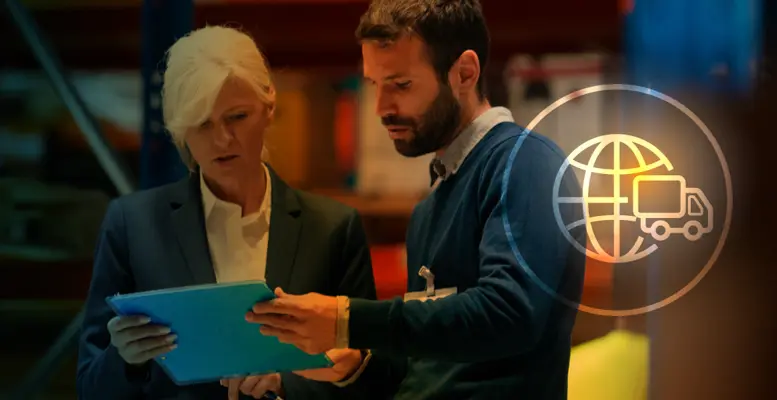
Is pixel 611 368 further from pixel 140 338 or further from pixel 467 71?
pixel 140 338

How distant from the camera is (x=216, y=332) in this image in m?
1.04

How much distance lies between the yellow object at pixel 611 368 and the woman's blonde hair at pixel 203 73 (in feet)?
1.90

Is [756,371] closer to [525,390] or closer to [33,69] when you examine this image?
[525,390]

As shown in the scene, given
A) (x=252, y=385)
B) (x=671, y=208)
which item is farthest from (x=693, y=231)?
(x=252, y=385)

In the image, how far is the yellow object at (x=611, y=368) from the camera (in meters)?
1.07

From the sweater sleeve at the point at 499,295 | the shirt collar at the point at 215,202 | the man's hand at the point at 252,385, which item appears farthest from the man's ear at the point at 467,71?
the man's hand at the point at 252,385

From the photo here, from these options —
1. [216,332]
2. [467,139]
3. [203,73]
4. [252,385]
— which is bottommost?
[252,385]

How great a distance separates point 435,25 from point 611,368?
530 millimetres

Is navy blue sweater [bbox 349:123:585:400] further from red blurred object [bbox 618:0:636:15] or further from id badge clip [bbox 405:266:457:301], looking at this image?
red blurred object [bbox 618:0:636:15]

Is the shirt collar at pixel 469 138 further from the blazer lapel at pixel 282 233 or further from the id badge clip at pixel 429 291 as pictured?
the blazer lapel at pixel 282 233

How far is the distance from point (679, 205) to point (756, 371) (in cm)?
25

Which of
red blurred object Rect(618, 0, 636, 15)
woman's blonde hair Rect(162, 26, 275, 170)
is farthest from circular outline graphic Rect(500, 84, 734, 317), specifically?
woman's blonde hair Rect(162, 26, 275, 170)

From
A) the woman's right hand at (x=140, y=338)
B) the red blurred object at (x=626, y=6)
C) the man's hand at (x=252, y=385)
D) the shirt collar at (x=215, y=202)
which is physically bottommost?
the man's hand at (x=252, y=385)

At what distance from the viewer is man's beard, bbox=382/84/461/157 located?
1.05m
